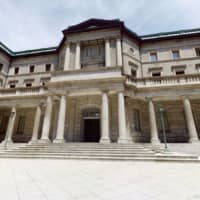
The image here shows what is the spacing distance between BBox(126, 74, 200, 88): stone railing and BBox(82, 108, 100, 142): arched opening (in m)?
4.35

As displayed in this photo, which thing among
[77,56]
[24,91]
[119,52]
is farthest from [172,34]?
[24,91]

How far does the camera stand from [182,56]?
17.9m

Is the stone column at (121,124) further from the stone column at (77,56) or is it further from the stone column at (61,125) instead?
the stone column at (77,56)

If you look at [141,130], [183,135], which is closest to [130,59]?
[141,130]

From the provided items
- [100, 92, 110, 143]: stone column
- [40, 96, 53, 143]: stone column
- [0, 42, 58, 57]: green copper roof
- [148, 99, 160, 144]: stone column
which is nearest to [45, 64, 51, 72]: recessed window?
[0, 42, 58, 57]: green copper roof

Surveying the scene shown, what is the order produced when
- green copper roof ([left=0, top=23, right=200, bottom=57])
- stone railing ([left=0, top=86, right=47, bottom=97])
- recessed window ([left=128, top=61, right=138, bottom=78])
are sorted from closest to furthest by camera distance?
stone railing ([left=0, top=86, right=47, bottom=97]) < recessed window ([left=128, top=61, right=138, bottom=78]) < green copper roof ([left=0, top=23, right=200, bottom=57])

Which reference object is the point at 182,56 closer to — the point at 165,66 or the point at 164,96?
the point at 165,66

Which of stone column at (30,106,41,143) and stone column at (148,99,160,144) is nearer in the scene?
stone column at (148,99,160,144)

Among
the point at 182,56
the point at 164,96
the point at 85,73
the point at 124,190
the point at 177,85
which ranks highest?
the point at 182,56

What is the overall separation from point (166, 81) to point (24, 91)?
554 inches

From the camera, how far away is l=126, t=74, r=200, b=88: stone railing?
1282cm

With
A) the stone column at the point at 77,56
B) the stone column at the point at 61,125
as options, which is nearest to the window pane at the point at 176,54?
the stone column at the point at 77,56

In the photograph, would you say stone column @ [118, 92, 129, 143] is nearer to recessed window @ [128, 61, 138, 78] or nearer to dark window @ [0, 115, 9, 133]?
recessed window @ [128, 61, 138, 78]

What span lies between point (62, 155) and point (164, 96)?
958cm
